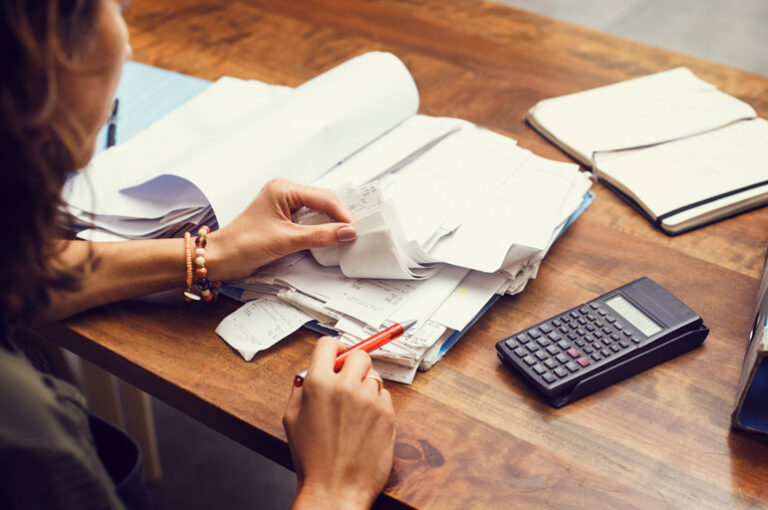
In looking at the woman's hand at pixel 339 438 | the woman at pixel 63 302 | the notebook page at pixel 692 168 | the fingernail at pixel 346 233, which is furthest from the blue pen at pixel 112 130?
the notebook page at pixel 692 168

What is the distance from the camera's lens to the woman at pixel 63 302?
1.61 feet

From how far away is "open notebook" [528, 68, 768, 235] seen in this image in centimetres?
94

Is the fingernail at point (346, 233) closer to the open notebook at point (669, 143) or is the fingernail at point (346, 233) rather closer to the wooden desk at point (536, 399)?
the wooden desk at point (536, 399)

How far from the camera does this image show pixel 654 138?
3.45 feet

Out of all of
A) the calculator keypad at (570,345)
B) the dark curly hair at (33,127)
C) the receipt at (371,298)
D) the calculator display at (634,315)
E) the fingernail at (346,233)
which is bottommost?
the calculator keypad at (570,345)

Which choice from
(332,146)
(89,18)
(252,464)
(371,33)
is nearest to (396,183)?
(332,146)

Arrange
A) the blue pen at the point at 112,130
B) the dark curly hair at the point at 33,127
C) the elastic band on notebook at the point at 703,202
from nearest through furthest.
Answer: the dark curly hair at the point at 33,127
the elastic band on notebook at the point at 703,202
the blue pen at the point at 112,130

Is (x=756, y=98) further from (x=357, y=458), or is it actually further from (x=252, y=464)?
(x=252, y=464)

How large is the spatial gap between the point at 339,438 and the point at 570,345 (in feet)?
0.83

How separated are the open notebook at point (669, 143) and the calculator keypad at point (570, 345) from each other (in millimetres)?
226

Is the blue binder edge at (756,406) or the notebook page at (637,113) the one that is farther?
the notebook page at (637,113)

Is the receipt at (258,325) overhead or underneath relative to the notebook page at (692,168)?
underneath

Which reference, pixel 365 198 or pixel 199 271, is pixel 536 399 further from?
pixel 199 271

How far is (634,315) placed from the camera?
76 cm
